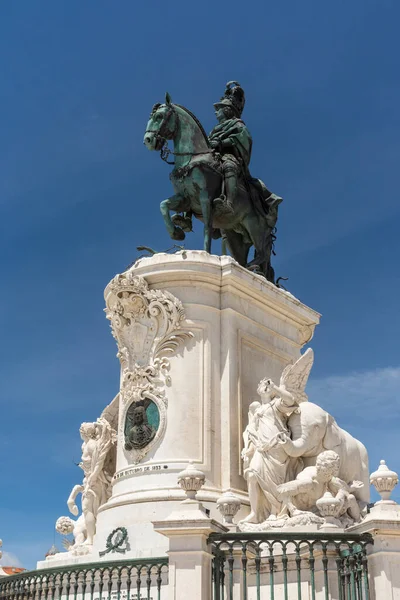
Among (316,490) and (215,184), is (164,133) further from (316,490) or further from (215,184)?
(316,490)

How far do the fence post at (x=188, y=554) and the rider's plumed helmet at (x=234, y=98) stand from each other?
436 inches

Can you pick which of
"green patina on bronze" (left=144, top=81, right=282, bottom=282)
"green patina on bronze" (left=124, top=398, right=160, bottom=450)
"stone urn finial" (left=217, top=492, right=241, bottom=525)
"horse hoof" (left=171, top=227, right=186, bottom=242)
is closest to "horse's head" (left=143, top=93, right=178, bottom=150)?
"green patina on bronze" (left=144, top=81, right=282, bottom=282)

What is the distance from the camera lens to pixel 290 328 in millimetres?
17281

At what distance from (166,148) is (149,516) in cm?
737

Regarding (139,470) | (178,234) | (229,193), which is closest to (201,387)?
(139,470)

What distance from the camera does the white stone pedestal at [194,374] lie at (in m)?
14.3

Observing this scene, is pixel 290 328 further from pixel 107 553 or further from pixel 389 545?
pixel 389 545

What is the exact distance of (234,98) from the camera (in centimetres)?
1897

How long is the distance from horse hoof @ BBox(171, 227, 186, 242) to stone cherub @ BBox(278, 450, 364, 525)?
6205mm

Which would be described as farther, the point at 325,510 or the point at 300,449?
the point at 300,449

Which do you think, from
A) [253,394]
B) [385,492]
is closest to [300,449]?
[253,394]

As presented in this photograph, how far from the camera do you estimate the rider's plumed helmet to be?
1886 cm

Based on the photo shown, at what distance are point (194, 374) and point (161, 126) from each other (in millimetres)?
5208

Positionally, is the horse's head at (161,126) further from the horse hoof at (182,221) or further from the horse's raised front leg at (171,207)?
the horse hoof at (182,221)
